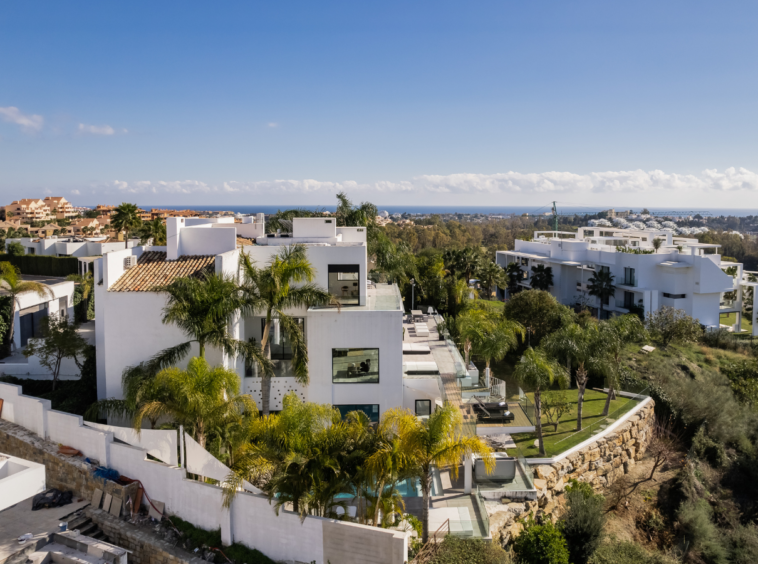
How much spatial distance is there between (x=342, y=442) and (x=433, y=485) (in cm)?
538

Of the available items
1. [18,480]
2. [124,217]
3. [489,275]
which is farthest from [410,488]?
[489,275]

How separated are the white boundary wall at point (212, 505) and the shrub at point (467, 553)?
1649 millimetres

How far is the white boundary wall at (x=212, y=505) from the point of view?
40.8ft

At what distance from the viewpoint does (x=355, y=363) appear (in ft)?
65.6

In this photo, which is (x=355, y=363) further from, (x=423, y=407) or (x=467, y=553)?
(x=467, y=553)

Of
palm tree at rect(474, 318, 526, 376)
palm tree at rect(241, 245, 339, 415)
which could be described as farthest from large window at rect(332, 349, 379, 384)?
palm tree at rect(474, 318, 526, 376)

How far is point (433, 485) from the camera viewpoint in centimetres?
1681

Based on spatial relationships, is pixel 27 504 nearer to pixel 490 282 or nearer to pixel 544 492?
pixel 544 492

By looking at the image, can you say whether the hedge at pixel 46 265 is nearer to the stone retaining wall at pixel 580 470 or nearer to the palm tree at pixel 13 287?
the palm tree at pixel 13 287

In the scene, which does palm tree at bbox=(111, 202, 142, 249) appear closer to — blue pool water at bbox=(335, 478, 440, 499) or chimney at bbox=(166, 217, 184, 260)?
chimney at bbox=(166, 217, 184, 260)

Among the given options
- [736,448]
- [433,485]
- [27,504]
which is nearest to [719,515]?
[736,448]

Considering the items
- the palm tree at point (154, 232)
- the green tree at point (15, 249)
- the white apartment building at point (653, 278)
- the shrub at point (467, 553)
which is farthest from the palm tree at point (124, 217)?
the white apartment building at point (653, 278)

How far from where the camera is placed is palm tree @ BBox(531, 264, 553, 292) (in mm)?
55781

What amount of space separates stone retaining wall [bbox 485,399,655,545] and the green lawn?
41 cm
